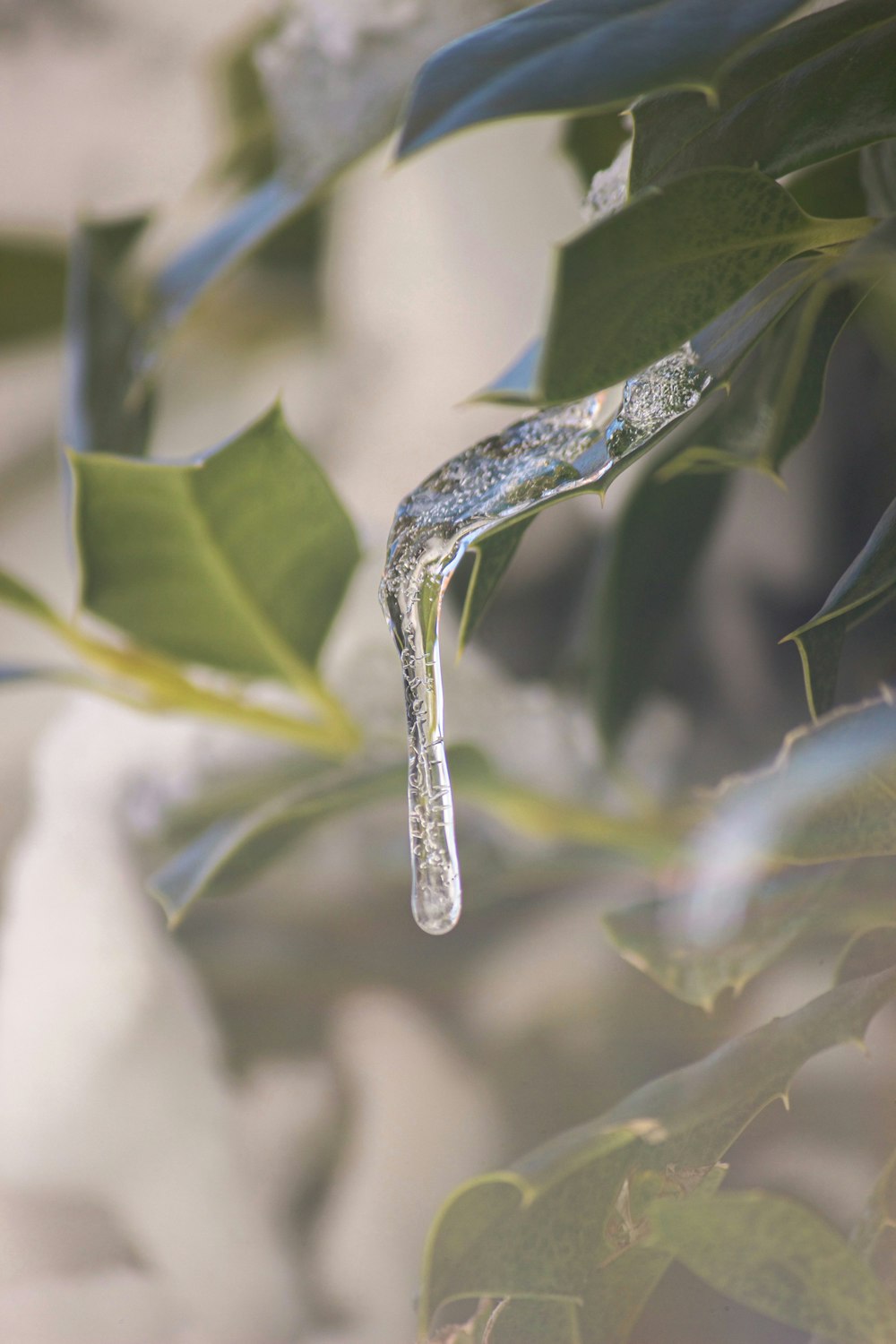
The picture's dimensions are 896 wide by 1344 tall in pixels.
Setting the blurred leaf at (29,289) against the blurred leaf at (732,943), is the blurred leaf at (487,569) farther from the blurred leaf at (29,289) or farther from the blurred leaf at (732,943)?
the blurred leaf at (29,289)

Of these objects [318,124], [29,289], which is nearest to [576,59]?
[318,124]

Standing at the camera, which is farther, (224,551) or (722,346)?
(224,551)

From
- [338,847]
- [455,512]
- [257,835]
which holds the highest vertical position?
[455,512]

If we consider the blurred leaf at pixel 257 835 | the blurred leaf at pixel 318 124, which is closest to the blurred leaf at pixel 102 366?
the blurred leaf at pixel 318 124

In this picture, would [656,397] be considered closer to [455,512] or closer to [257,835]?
[455,512]

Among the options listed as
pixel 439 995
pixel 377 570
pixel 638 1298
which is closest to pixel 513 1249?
pixel 638 1298

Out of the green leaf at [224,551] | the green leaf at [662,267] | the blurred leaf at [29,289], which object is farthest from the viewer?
the blurred leaf at [29,289]

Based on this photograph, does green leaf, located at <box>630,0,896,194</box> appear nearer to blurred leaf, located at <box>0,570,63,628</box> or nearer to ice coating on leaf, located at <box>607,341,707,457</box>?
ice coating on leaf, located at <box>607,341,707,457</box>
